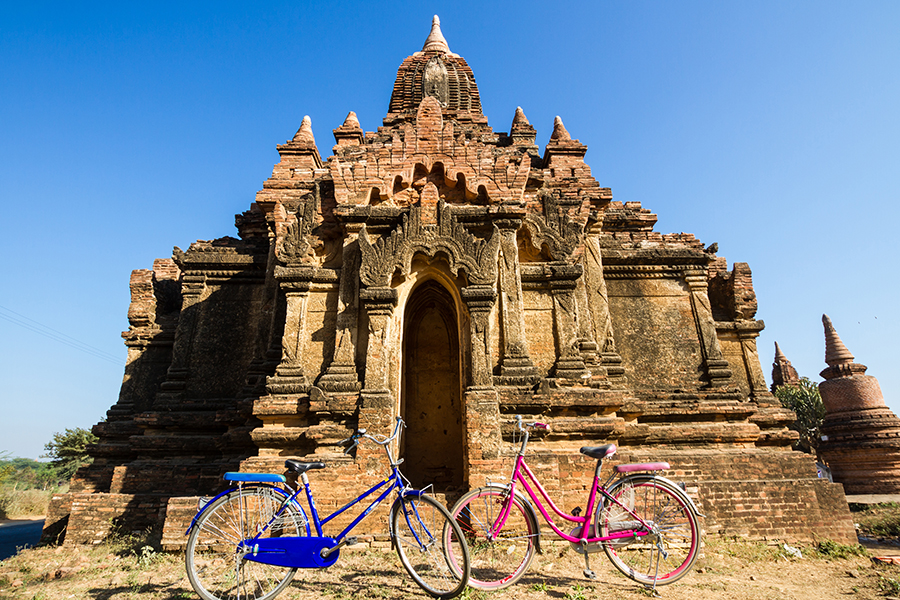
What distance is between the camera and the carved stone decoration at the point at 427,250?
845 cm

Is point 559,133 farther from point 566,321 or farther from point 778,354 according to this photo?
point 778,354

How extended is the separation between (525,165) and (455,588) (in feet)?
25.9

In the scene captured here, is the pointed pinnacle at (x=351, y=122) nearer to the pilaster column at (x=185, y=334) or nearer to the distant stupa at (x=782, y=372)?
the pilaster column at (x=185, y=334)

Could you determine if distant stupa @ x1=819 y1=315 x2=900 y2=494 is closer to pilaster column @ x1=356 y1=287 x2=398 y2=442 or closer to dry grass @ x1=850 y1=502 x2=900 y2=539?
dry grass @ x1=850 y1=502 x2=900 y2=539

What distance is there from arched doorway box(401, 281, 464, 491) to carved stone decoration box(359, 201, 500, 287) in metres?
1.88

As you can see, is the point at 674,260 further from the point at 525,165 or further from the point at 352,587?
the point at 352,587

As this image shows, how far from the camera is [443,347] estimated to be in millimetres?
11320

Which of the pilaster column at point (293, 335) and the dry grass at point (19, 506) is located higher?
the pilaster column at point (293, 335)

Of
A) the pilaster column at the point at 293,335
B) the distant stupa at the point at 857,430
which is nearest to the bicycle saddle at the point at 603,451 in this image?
the pilaster column at the point at 293,335

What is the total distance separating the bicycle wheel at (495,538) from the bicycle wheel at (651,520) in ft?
2.45

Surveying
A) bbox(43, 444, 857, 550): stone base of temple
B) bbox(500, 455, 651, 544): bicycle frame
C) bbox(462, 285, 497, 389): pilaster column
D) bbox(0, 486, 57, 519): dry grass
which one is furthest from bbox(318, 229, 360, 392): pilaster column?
bbox(0, 486, 57, 519): dry grass

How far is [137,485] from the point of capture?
30.1ft

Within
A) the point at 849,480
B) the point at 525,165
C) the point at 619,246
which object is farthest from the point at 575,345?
the point at 849,480

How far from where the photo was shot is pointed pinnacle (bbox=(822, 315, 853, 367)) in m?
17.8
